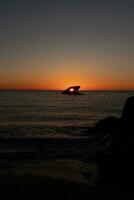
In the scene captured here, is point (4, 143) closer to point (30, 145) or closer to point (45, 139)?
point (30, 145)

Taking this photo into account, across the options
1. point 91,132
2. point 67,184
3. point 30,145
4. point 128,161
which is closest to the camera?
point 67,184

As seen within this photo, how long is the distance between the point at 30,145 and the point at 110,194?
1230 centimetres

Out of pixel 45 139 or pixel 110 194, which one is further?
pixel 45 139

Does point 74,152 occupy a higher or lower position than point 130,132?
lower

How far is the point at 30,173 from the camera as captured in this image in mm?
10930

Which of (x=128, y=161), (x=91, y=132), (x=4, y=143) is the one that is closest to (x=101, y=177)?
(x=128, y=161)

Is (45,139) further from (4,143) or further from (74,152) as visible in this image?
(74,152)

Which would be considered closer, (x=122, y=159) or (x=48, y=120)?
(x=122, y=159)

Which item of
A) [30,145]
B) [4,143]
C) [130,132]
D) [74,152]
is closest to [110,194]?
[130,132]

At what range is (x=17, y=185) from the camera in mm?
9172

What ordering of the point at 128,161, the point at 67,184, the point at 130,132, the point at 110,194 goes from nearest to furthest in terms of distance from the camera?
the point at 110,194
the point at 67,184
the point at 128,161
the point at 130,132

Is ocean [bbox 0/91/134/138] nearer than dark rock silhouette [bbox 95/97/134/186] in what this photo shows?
No

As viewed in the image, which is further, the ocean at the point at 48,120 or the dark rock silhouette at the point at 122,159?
the ocean at the point at 48,120

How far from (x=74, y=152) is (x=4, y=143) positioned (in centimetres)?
609
